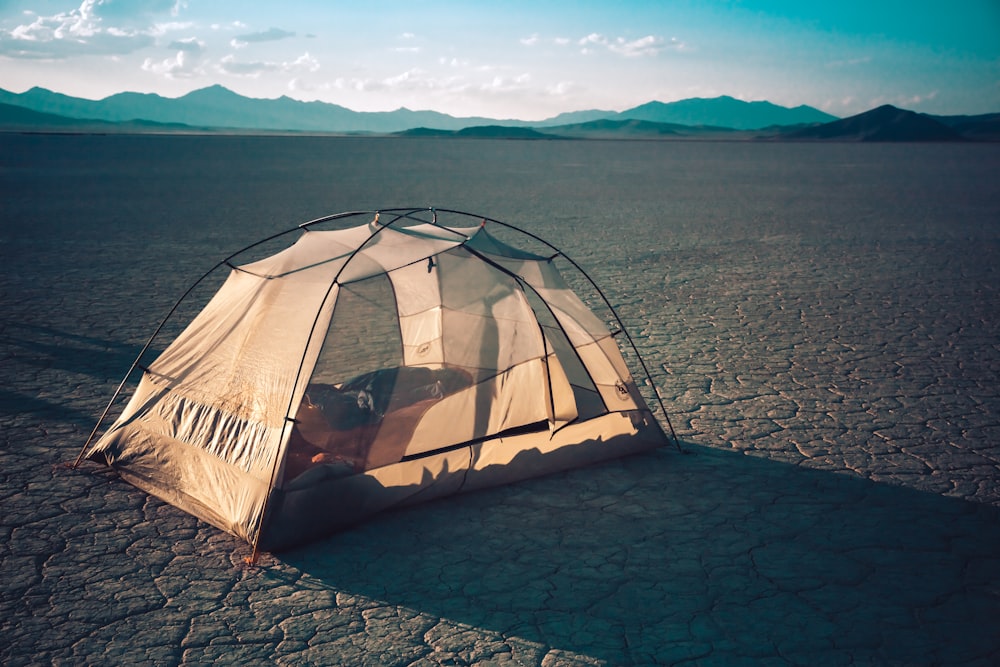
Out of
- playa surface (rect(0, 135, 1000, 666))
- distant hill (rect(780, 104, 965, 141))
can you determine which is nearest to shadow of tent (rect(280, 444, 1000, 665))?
playa surface (rect(0, 135, 1000, 666))

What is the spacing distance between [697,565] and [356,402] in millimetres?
2405

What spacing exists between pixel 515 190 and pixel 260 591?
78.0ft

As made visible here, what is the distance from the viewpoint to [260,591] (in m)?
3.99

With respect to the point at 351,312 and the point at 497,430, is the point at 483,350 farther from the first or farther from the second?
the point at 351,312

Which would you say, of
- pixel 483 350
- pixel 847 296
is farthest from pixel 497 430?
pixel 847 296

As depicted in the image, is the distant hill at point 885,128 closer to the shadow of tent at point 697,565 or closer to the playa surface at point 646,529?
the playa surface at point 646,529

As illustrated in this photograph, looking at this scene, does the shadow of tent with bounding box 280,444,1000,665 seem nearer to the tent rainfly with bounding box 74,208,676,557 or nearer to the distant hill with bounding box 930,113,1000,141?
the tent rainfly with bounding box 74,208,676,557

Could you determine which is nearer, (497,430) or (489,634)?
(489,634)

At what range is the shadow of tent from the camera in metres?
3.67

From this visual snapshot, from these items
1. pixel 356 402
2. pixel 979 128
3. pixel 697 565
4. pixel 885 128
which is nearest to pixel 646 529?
pixel 697 565

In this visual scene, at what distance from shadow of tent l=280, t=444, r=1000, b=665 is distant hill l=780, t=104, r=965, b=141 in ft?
423

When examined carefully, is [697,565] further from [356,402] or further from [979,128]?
[979,128]

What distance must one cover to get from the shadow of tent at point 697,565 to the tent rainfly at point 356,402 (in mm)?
208

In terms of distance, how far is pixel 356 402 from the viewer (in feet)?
17.9
